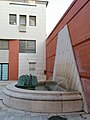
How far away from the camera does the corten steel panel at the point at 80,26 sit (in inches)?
252

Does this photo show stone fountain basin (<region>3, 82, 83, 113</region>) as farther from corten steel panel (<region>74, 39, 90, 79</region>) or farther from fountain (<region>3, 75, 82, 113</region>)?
corten steel panel (<region>74, 39, 90, 79</region>)

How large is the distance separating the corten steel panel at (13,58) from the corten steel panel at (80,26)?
1165cm

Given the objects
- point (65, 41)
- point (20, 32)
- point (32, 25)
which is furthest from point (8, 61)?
point (65, 41)

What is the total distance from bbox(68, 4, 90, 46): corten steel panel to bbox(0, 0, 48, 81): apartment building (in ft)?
37.8

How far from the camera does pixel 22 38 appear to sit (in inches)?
766

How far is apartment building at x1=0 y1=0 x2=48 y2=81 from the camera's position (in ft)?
63.2

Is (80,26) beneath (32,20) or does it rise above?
beneath

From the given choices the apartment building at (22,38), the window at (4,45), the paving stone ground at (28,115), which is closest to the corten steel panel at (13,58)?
the apartment building at (22,38)

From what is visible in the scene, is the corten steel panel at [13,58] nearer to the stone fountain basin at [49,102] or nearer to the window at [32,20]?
the window at [32,20]

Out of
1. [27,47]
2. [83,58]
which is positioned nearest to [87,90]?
[83,58]

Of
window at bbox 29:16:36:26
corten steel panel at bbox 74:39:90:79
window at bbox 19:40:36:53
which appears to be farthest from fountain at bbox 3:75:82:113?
window at bbox 29:16:36:26

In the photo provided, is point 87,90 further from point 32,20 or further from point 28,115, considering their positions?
point 32,20

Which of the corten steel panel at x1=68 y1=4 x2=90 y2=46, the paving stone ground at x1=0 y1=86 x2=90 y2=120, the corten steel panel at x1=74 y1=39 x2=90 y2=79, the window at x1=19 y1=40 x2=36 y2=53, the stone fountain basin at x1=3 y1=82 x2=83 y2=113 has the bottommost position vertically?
the paving stone ground at x1=0 y1=86 x2=90 y2=120

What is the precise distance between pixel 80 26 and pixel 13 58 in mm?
13104
